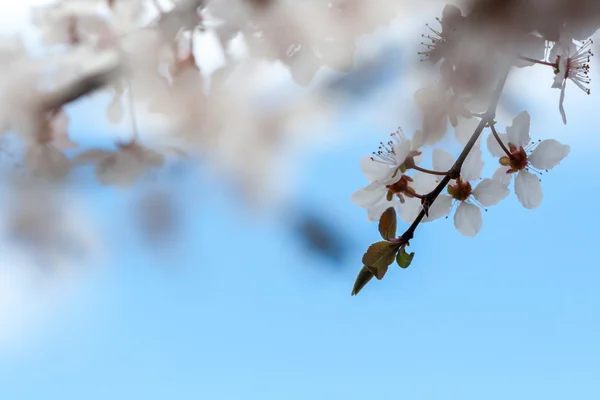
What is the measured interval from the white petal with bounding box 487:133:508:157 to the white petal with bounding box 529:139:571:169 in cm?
2

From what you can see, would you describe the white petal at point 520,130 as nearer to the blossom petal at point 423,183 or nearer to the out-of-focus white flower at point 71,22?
the blossom petal at point 423,183

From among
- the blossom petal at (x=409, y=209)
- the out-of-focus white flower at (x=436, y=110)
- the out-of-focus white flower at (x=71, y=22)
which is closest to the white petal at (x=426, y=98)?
the out-of-focus white flower at (x=436, y=110)

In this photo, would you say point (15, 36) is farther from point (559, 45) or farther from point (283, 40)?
point (559, 45)

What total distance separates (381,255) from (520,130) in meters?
0.14

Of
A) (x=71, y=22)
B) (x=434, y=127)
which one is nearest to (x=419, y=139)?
(x=434, y=127)

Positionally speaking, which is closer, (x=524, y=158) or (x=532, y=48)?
(x=532, y=48)

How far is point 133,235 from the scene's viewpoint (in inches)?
14.5

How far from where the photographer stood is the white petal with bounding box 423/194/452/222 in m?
0.44

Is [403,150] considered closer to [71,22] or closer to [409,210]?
[409,210]

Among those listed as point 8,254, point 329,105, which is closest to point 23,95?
point 8,254

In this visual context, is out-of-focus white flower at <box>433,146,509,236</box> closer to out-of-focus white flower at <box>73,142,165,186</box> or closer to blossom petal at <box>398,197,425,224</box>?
blossom petal at <box>398,197,425,224</box>

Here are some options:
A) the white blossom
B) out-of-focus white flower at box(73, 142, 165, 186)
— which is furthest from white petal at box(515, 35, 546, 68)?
out-of-focus white flower at box(73, 142, 165, 186)

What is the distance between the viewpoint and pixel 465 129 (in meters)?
0.42

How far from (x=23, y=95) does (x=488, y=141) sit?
324mm
